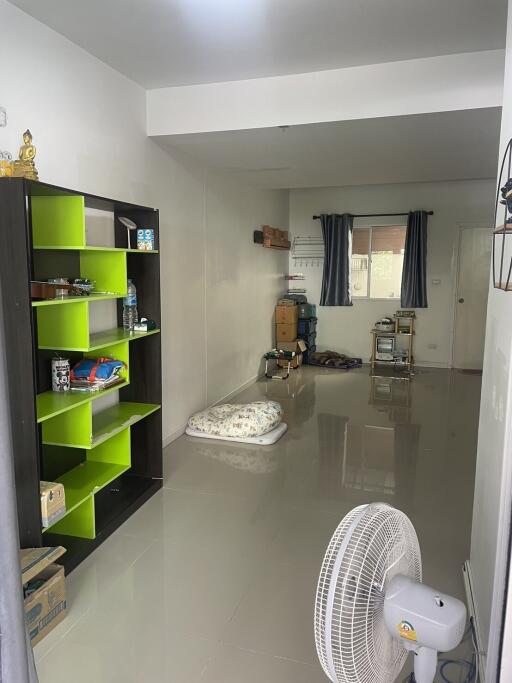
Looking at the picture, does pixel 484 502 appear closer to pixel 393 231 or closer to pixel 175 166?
pixel 175 166

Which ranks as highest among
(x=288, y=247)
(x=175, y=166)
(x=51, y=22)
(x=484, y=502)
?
(x=51, y=22)

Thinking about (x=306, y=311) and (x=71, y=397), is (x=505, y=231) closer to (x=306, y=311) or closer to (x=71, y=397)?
(x=71, y=397)

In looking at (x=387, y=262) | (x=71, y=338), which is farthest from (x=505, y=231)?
(x=387, y=262)

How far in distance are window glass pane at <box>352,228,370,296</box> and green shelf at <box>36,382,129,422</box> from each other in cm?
571

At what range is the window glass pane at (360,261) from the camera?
7.72 metres

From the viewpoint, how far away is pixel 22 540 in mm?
2191

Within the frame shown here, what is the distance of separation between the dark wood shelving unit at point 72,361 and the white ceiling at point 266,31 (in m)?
0.88

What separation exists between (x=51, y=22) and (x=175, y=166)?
1.60 m

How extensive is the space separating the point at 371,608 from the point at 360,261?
701 cm

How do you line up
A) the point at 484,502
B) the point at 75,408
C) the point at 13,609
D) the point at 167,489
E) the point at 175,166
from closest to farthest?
the point at 13,609
the point at 484,502
the point at 75,408
the point at 167,489
the point at 175,166

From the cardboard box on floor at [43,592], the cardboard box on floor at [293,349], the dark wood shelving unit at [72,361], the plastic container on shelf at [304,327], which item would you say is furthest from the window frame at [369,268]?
the cardboard box on floor at [43,592]

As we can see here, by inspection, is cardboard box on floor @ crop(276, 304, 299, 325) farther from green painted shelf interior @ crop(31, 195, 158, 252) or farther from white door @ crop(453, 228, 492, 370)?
green painted shelf interior @ crop(31, 195, 158, 252)

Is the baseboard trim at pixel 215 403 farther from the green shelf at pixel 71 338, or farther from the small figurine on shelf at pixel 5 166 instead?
the small figurine on shelf at pixel 5 166

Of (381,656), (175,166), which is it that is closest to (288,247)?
(175,166)
